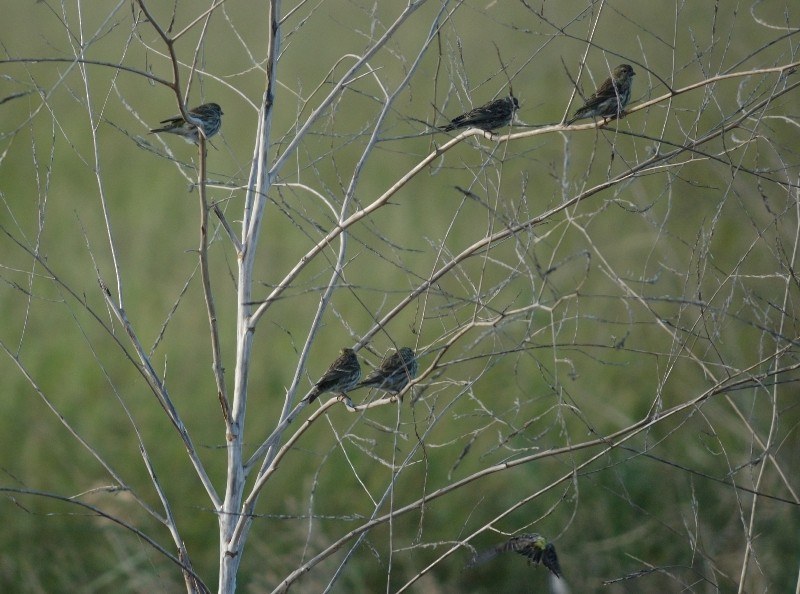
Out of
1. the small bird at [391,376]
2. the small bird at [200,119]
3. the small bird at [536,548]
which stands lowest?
the small bird at [536,548]

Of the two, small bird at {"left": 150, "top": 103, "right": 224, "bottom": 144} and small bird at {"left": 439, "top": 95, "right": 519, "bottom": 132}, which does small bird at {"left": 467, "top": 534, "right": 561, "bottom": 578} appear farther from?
small bird at {"left": 150, "top": 103, "right": 224, "bottom": 144}

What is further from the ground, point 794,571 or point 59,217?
point 59,217

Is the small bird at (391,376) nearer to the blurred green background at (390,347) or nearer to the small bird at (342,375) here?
the small bird at (342,375)

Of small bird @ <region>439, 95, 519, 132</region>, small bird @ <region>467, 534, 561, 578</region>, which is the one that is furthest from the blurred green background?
small bird @ <region>467, 534, 561, 578</region>

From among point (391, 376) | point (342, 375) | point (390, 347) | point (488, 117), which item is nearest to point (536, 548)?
point (391, 376)

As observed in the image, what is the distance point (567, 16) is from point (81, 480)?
780 cm

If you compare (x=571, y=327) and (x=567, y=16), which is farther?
(x=567, y=16)

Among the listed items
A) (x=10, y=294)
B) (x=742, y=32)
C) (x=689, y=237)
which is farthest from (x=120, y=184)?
(x=742, y=32)

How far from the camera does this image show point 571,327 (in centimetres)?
940

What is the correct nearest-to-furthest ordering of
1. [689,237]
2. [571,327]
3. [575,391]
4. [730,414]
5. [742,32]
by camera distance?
[730,414] → [575,391] → [571,327] → [689,237] → [742,32]

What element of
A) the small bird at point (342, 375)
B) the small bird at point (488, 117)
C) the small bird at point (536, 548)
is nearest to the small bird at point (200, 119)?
the small bird at point (488, 117)

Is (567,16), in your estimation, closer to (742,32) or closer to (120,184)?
(742,32)

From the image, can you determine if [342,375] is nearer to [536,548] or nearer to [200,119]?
[200,119]

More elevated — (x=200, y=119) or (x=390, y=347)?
(x=200, y=119)
